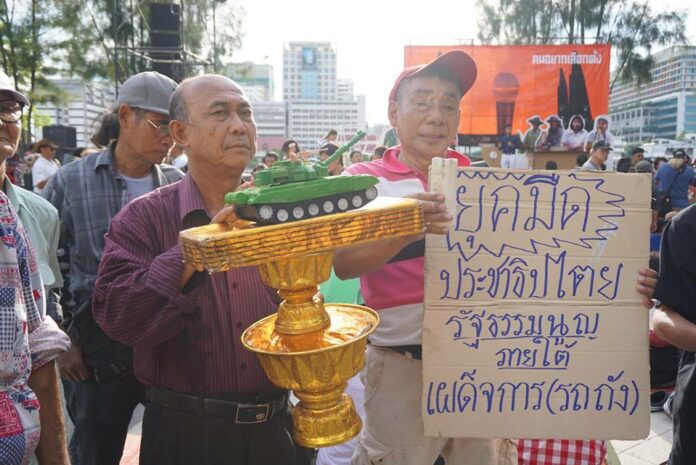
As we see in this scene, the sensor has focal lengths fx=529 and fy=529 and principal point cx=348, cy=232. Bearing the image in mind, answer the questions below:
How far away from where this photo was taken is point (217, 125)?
1582 mm

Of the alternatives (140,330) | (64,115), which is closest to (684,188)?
(140,330)

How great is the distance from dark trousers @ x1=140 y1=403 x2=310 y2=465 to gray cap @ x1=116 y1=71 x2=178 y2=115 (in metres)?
1.52

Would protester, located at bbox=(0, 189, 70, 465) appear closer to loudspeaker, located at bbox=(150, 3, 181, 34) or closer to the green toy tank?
the green toy tank

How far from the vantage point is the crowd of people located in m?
1.33

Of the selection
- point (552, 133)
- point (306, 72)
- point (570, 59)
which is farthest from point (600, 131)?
point (306, 72)

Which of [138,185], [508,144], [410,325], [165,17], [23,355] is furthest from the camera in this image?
[508,144]

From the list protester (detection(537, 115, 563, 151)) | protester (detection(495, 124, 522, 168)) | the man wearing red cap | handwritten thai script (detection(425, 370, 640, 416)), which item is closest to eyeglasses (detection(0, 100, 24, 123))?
the man wearing red cap

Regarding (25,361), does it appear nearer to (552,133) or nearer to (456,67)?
(456,67)

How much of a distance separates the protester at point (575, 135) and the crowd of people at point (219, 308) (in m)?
14.0

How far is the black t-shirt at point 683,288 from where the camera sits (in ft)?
5.46

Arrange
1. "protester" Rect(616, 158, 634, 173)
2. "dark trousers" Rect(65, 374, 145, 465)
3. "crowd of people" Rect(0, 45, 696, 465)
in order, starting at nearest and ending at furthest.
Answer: "crowd of people" Rect(0, 45, 696, 465), "dark trousers" Rect(65, 374, 145, 465), "protester" Rect(616, 158, 634, 173)

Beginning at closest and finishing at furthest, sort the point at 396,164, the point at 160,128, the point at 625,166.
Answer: the point at 396,164
the point at 160,128
the point at 625,166

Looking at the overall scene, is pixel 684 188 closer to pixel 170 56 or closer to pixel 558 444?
pixel 558 444

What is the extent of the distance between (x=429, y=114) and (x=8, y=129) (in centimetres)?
130
